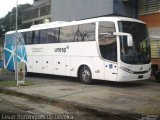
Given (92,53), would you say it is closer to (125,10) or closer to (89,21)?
(89,21)

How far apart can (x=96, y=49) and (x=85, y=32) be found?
1.28 metres

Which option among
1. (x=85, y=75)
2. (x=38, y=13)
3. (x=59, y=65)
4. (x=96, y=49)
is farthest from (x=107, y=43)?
(x=38, y=13)

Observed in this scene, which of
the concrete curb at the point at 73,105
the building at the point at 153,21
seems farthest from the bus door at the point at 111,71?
the building at the point at 153,21

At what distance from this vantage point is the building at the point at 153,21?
2131 cm

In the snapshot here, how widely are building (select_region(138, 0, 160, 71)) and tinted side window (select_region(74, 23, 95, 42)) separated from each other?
4.91m

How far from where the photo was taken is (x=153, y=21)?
21891 mm

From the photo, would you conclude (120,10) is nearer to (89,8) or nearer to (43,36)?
(89,8)

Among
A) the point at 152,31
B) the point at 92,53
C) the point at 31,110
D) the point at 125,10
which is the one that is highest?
the point at 125,10

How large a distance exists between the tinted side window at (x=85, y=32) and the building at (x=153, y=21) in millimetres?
4911

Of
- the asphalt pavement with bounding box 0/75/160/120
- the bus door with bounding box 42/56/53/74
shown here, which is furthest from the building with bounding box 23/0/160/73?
the asphalt pavement with bounding box 0/75/160/120

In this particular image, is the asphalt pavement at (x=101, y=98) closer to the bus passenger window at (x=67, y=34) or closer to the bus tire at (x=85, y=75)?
the bus tire at (x=85, y=75)

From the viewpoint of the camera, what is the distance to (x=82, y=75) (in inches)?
704

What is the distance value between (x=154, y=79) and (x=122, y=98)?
26.1 feet

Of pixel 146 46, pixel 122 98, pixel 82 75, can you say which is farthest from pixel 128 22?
pixel 122 98
